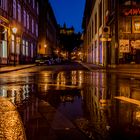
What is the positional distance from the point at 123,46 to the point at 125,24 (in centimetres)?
270

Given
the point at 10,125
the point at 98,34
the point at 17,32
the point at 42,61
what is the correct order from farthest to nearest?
the point at 42,61, the point at 98,34, the point at 17,32, the point at 10,125

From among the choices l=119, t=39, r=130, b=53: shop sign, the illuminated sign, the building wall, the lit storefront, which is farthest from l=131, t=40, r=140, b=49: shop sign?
the building wall

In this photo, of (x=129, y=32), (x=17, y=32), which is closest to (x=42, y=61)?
(x=17, y=32)

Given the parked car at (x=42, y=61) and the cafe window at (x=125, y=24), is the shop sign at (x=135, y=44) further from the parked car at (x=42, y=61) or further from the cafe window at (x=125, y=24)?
the parked car at (x=42, y=61)

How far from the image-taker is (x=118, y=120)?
679cm

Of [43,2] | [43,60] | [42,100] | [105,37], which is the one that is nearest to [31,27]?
[43,60]

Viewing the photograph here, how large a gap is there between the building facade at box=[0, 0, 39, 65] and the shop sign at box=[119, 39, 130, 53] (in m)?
13.1

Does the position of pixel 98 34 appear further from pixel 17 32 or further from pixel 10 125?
pixel 10 125

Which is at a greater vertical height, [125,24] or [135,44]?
[125,24]

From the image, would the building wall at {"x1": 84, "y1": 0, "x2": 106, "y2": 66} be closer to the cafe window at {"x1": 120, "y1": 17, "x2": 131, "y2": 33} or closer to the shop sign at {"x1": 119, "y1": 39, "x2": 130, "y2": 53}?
the cafe window at {"x1": 120, "y1": 17, "x2": 131, "y2": 33}

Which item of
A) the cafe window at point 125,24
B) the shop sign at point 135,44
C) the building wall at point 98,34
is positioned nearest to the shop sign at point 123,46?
the shop sign at point 135,44

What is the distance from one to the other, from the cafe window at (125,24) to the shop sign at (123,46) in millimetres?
1270

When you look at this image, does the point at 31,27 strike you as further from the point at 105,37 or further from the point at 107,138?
the point at 107,138

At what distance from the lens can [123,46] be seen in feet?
121
